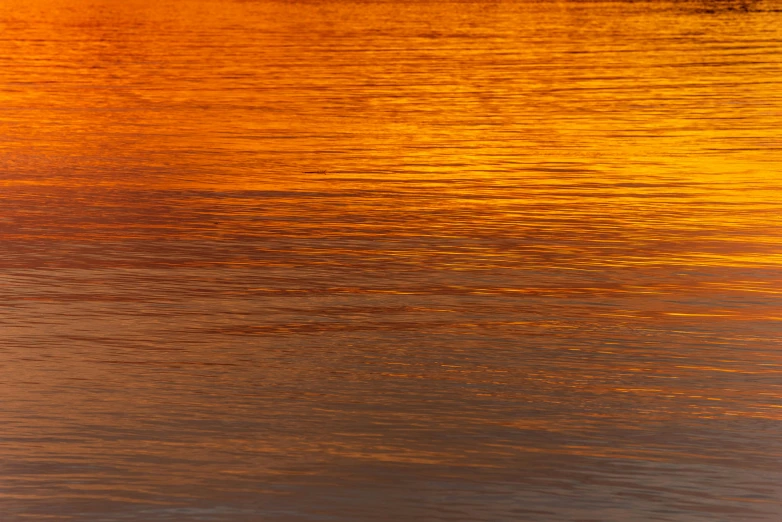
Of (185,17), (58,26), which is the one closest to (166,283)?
(58,26)

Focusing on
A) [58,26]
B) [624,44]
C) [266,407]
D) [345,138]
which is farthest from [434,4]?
[266,407]

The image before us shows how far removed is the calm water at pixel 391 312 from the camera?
443cm

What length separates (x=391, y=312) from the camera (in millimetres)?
→ 6484

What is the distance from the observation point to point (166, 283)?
276 inches

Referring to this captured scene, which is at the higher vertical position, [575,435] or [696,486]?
[575,435]

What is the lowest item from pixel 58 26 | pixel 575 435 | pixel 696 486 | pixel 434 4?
pixel 696 486

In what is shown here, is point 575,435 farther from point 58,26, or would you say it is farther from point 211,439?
point 58,26

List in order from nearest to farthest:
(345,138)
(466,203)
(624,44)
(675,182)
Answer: (466,203), (675,182), (345,138), (624,44)

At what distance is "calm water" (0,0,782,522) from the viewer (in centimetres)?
443

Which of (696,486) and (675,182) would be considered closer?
(696,486)

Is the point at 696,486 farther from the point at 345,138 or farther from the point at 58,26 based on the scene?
the point at 58,26

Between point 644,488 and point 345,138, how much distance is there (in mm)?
8305

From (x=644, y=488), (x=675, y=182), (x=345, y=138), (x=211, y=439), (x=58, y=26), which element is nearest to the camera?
(x=644, y=488)

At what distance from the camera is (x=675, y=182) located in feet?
33.0
